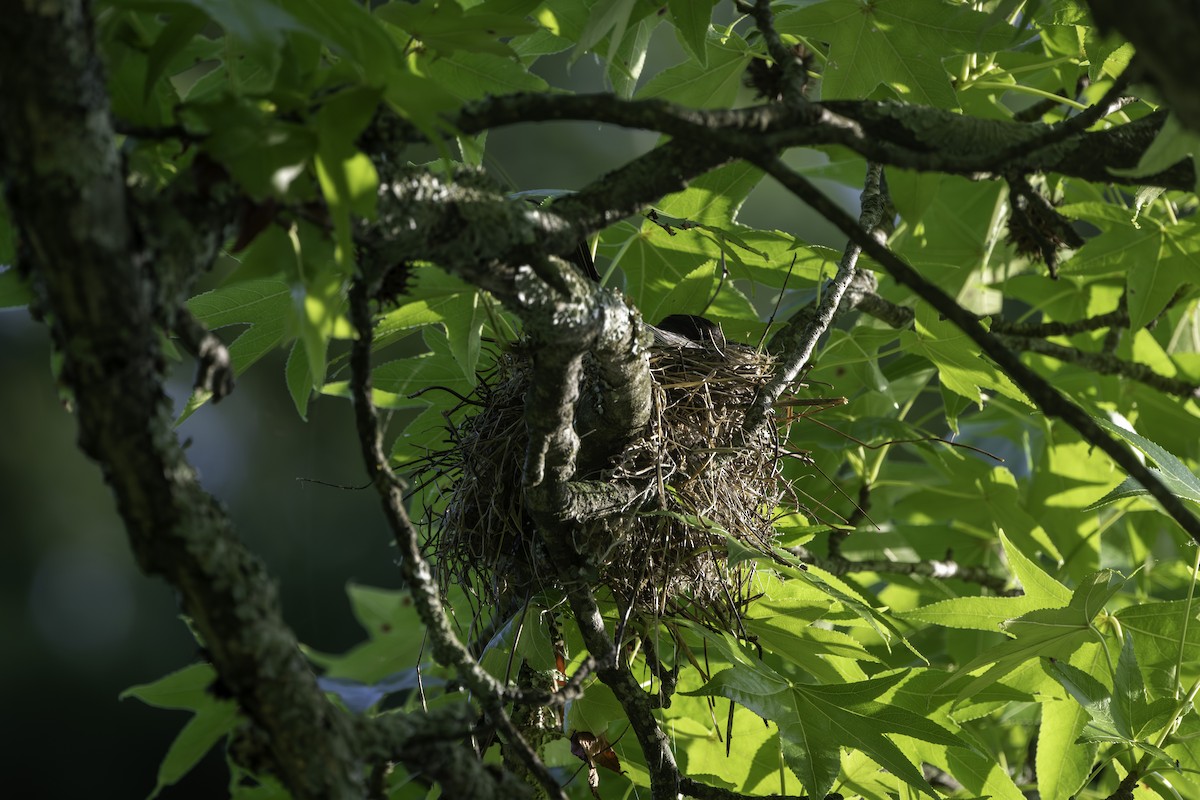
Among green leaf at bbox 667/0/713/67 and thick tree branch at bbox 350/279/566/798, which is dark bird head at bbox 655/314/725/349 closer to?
green leaf at bbox 667/0/713/67

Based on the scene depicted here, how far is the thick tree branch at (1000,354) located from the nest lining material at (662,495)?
467 mm

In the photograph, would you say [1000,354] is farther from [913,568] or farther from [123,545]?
[123,545]

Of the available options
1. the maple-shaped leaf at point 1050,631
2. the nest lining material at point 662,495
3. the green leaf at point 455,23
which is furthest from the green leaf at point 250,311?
the maple-shaped leaf at point 1050,631

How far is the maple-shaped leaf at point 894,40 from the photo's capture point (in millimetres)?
1104

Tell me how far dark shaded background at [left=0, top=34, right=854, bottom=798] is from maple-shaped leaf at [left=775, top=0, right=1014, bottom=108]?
4418 millimetres

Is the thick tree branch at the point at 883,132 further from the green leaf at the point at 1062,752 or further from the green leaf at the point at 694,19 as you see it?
the green leaf at the point at 1062,752

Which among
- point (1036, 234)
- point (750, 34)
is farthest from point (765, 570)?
point (750, 34)

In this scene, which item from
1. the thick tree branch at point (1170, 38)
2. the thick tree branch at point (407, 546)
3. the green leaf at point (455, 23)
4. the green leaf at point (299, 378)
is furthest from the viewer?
the green leaf at point (299, 378)

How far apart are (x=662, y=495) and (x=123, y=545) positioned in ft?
22.8

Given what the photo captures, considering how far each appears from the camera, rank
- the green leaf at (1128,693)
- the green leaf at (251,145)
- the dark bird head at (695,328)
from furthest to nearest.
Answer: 1. the dark bird head at (695,328)
2. the green leaf at (1128,693)
3. the green leaf at (251,145)

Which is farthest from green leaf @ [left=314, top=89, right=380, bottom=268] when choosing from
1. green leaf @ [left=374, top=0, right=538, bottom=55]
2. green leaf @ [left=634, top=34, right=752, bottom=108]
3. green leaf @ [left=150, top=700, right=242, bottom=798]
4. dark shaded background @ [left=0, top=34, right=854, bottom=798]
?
dark shaded background @ [left=0, top=34, right=854, bottom=798]

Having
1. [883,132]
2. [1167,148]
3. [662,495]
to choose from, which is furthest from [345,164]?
[662,495]

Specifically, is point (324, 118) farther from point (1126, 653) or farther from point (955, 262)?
point (955, 262)

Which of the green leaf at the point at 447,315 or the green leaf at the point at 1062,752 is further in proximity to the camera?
the green leaf at the point at 1062,752
